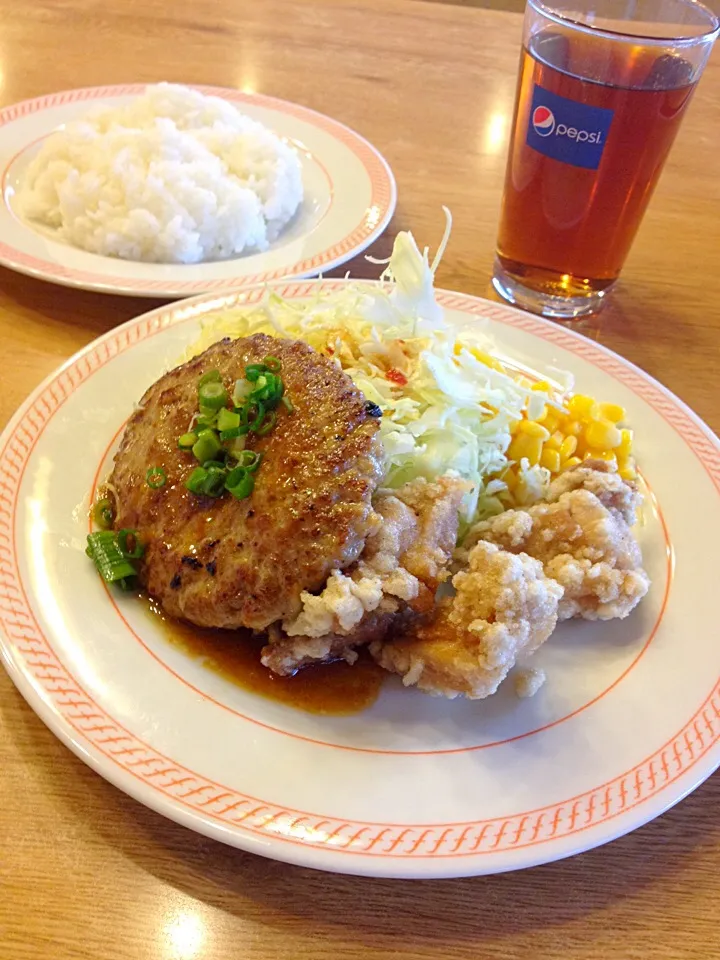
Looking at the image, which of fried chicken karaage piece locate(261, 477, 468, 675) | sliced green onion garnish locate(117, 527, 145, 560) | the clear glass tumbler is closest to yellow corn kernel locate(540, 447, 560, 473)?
fried chicken karaage piece locate(261, 477, 468, 675)

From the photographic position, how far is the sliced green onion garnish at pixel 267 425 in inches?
69.9

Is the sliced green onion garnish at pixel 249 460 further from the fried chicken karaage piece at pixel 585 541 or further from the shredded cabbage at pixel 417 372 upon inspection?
the fried chicken karaage piece at pixel 585 541

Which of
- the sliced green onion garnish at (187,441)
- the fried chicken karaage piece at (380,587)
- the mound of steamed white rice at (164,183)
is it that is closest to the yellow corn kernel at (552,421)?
the fried chicken karaage piece at (380,587)

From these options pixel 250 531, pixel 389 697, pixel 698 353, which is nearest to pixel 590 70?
pixel 698 353

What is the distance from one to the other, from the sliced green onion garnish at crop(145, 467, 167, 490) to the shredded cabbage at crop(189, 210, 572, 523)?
0.57m

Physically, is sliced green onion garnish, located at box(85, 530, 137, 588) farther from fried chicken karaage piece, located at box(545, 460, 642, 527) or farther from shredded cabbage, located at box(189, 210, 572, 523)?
fried chicken karaage piece, located at box(545, 460, 642, 527)

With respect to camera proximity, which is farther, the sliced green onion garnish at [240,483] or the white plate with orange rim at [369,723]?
the sliced green onion garnish at [240,483]

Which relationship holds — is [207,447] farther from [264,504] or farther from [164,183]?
[164,183]

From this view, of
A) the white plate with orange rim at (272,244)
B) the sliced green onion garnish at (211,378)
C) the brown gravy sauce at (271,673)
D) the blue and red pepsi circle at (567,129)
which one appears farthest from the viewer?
the white plate with orange rim at (272,244)

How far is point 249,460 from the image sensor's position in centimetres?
174

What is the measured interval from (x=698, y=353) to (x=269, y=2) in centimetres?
382

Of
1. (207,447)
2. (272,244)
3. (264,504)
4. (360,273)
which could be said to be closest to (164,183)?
(272,244)

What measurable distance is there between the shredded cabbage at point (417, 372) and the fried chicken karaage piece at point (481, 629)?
0.38 meters

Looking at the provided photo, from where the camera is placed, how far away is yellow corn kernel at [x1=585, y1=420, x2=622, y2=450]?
2.19m
